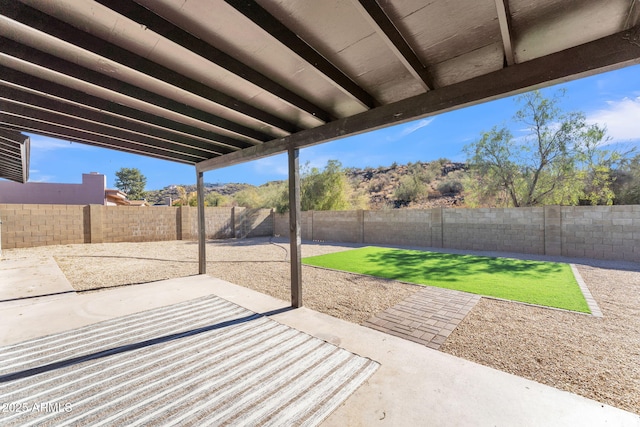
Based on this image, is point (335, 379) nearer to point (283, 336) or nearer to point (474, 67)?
point (283, 336)

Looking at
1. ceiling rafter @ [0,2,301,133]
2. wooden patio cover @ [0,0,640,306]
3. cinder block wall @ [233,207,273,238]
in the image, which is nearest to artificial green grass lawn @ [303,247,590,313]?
wooden patio cover @ [0,0,640,306]

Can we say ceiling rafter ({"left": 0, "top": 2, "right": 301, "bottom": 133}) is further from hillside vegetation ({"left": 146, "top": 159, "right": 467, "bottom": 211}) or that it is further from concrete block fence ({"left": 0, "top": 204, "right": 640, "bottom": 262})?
hillside vegetation ({"left": 146, "top": 159, "right": 467, "bottom": 211})

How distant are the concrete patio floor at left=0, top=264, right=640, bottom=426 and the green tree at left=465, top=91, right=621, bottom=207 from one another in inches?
392

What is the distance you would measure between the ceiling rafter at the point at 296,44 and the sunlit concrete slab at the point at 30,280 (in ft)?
16.7

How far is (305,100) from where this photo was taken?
106 inches


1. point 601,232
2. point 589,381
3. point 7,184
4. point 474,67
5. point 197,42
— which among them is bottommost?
point 589,381

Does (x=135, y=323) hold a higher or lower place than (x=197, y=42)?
lower

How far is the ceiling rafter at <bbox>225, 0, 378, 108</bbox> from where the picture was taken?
1.54m

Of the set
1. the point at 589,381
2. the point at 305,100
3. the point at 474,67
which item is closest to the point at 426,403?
the point at 589,381

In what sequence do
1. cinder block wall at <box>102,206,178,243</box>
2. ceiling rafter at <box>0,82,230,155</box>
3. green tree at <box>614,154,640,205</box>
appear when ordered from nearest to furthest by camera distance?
ceiling rafter at <box>0,82,230,155</box> → green tree at <box>614,154,640,205</box> → cinder block wall at <box>102,206,178,243</box>

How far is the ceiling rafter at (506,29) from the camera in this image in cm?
137

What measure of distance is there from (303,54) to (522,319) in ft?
12.1

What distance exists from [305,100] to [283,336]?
242 cm

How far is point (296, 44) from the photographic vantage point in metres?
1.81
